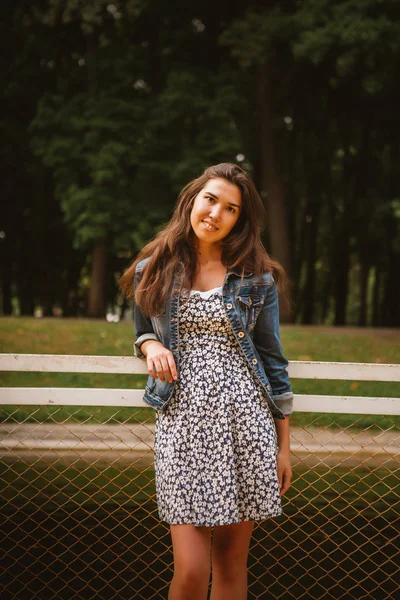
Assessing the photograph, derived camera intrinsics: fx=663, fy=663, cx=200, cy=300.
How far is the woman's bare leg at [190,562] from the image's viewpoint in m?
2.35

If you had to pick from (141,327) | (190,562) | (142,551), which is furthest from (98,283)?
(190,562)

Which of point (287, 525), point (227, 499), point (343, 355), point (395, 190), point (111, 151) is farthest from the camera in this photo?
point (395, 190)

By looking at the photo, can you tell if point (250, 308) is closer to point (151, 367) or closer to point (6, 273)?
point (151, 367)

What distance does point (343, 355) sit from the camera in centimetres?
1114

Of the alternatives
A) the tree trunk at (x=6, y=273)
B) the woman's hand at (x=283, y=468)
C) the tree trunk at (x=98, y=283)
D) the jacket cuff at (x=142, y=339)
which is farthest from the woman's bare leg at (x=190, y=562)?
the tree trunk at (x=6, y=273)

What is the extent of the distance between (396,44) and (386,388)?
9.22 m

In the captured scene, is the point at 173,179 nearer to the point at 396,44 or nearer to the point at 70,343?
the point at 396,44

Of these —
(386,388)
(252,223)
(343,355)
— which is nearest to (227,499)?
(252,223)

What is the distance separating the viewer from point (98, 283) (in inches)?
781

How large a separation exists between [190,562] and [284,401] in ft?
2.29

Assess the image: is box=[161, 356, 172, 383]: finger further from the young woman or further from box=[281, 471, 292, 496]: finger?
box=[281, 471, 292, 496]: finger

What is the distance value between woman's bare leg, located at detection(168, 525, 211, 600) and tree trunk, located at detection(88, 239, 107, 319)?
17.6 metres

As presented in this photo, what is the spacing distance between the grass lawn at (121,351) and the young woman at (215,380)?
4.42 m

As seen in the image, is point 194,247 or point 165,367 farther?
point 194,247
